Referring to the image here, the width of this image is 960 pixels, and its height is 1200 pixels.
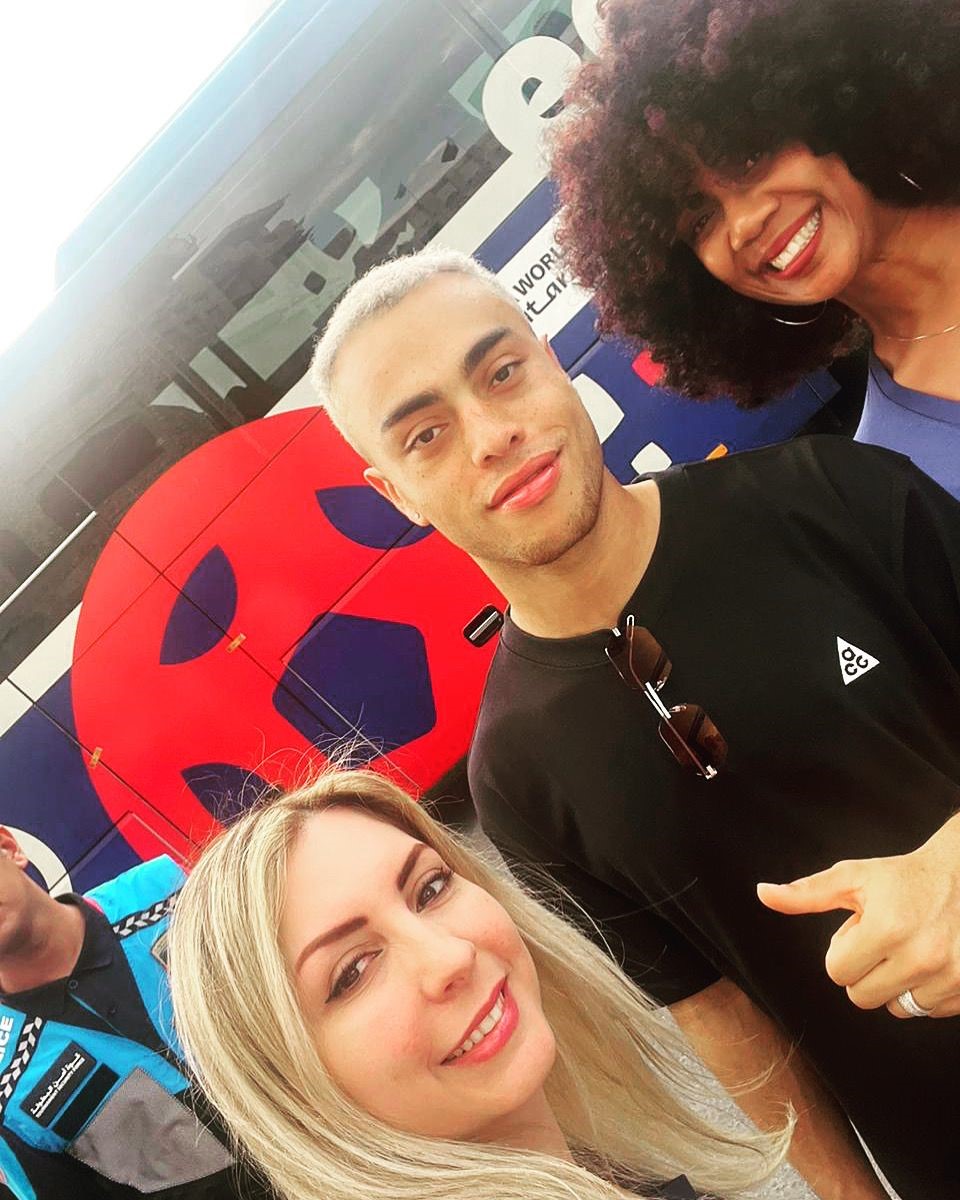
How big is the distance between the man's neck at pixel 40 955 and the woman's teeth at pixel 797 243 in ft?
7.14

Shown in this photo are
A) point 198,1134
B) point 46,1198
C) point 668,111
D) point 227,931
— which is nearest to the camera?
point 227,931

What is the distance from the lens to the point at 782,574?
52.3 inches

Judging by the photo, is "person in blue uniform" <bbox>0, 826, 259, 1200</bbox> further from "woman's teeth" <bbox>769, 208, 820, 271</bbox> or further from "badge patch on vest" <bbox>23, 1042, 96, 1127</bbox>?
"woman's teeth" <bbox>769, 208, 820, 271</bbox>

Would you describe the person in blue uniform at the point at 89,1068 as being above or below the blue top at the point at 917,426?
below

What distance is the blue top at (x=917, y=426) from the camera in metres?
1.32

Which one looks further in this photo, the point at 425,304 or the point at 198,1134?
the point at 198,1134

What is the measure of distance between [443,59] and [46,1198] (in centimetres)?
304

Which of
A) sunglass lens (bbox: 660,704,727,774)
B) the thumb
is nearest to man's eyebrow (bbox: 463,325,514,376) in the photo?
sunglass lens (bbox: 660,704,727,774)

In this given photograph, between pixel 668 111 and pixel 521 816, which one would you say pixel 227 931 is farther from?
pixel 668 111

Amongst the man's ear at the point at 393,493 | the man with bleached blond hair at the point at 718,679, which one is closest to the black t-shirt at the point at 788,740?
the man with bleached blond hair at the point at 718,679

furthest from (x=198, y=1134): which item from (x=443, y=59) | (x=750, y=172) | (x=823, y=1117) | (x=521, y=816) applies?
(x=443, y=59)

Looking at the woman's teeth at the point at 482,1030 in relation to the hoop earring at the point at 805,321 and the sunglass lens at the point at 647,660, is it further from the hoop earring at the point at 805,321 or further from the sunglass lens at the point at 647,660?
the hoop earring at the point at 805,321

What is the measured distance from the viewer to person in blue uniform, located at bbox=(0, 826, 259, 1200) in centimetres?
195

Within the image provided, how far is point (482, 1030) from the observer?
3.11 ft
